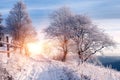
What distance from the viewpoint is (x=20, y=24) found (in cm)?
6688

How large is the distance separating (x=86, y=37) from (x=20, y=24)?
12.6 meters

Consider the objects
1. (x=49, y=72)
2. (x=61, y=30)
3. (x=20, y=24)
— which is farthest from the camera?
(x=20, y=24)

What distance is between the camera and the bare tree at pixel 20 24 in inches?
2554

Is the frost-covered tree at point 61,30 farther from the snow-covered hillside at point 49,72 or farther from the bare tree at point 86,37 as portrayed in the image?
the snow-covered hillside at point 49,72

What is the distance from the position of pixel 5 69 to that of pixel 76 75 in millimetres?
6585

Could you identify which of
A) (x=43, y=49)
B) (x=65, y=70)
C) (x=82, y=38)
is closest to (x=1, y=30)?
(x=43, y=49)

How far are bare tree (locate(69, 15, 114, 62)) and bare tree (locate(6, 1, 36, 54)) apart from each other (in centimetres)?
874

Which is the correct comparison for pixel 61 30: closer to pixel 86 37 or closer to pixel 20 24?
pixel 86 37

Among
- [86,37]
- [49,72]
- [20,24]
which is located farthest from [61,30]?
[49,72]

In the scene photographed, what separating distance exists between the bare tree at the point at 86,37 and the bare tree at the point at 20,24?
8.74 m

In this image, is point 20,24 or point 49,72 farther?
point 20,24

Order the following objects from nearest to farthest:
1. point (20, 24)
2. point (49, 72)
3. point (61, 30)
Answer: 1. point (49, 72)
2. point (61, 30)
3. point (20, 24)

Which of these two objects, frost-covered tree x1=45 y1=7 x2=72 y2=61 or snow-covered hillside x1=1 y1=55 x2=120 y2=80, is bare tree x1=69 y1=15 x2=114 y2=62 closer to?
frost-covered tree x1=45 y1=7 x2=72 y2=61

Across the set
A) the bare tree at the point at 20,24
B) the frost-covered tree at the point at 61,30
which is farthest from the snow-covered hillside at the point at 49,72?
the bare tree at the point at 20,24
